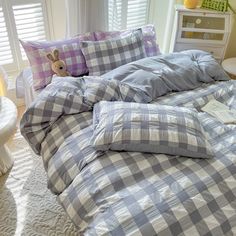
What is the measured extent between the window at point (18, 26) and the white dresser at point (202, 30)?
4.31 feet

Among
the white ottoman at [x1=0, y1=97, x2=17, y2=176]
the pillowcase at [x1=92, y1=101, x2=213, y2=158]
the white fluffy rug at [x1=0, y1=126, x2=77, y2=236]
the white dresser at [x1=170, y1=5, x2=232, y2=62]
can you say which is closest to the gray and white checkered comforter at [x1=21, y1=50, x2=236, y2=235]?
the pillowcase at [x1=92, y1=101, x2=213, y2=158]

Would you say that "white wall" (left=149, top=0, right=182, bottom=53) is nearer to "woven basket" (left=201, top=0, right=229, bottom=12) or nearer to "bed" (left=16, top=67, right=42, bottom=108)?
"woven basket" (left=201, top=0, right=229, bottom=12)

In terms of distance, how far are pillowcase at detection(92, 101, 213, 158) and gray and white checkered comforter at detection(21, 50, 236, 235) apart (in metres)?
0.04

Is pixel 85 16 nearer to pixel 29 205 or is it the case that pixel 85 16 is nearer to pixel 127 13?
pixel 127 13

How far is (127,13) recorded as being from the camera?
2.77m

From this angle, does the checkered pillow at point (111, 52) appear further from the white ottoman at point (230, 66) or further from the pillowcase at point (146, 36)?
the white ottoman at point (230, 66)

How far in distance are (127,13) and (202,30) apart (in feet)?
2.66

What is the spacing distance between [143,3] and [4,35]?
4.94 ft

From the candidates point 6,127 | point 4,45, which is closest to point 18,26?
point 4,45

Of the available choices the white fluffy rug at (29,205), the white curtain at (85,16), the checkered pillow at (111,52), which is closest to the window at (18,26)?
the white curtain at (85,16)

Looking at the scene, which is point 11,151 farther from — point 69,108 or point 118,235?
point 118,235

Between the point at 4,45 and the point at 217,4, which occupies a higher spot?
the point at 217,4

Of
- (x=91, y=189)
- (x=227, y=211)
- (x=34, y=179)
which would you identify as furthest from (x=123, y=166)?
(x=34, y=179)

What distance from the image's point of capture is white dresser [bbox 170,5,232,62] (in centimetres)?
247
